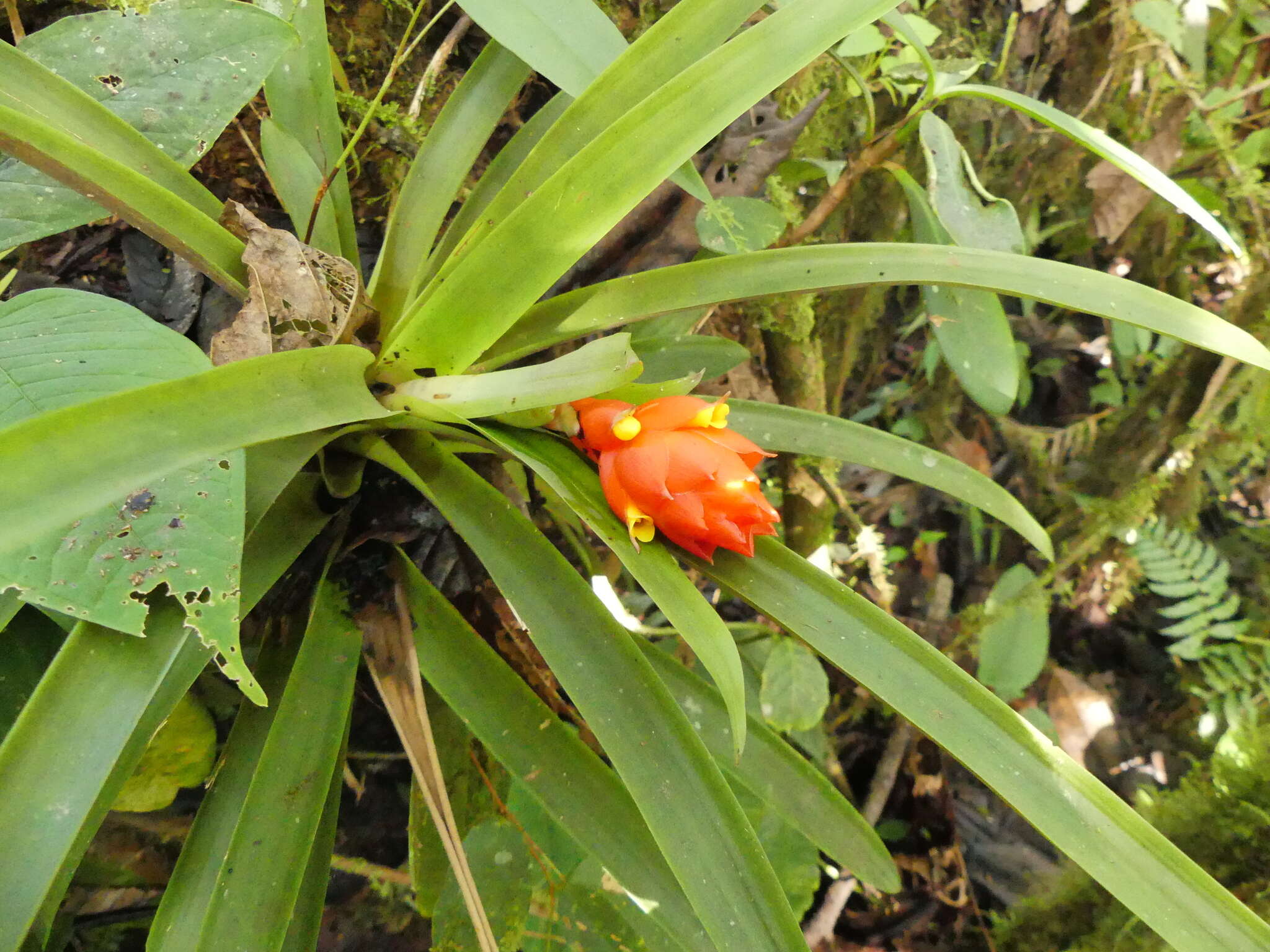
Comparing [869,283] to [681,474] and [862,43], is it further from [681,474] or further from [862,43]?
[862,43]

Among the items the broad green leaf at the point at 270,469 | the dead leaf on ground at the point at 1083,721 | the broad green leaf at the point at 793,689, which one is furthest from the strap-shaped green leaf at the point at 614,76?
the dead leaf on ground at the point at 1083,721

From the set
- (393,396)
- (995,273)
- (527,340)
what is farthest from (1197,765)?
(393,396)

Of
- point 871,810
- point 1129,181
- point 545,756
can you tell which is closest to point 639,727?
point 545,756

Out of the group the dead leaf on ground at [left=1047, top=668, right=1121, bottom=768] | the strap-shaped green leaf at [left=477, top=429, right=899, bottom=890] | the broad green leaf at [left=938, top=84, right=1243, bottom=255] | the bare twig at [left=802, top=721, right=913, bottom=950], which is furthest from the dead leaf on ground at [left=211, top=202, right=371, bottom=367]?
the dead leaf on ground at [left=1047, top=668, right=1121, bottom=768]

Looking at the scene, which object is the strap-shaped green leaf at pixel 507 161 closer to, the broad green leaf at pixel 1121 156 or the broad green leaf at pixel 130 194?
the broad green leaf at pixel 130 194

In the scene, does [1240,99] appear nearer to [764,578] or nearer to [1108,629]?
[1108,629]
